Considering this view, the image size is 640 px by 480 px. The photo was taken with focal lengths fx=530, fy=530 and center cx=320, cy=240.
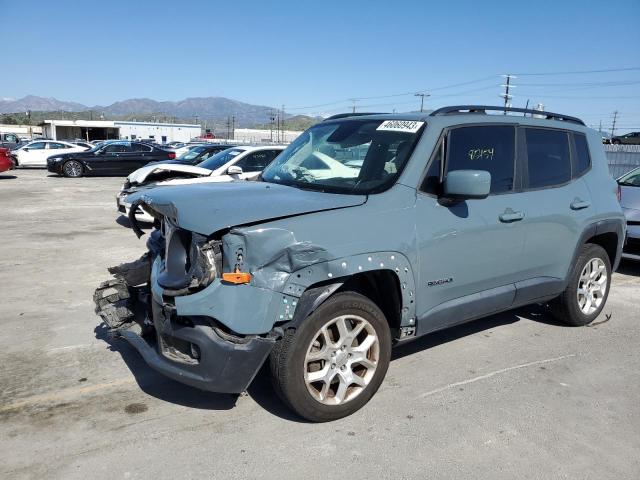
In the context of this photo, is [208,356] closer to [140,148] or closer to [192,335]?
[192,335]

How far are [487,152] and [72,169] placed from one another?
21.0 metres

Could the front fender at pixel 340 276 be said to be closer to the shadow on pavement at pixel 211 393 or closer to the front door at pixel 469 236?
the front door at pixel 469 236

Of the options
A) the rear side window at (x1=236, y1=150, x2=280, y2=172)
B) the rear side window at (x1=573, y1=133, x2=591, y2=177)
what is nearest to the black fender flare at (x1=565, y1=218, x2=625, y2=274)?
the rear side window at (x1=573, y1=133, x2=591, y2=177)

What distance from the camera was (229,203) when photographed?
10.5 feet

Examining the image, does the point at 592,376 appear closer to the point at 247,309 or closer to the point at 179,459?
the point at 247,309

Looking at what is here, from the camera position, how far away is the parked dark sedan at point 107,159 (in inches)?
845

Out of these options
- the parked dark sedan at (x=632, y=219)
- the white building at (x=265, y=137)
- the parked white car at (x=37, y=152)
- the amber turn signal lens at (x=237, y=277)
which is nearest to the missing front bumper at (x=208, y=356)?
the amber turn signal lens at (x=237, y=277)

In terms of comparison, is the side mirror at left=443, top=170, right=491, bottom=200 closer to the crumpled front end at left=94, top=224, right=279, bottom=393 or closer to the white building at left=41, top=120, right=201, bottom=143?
the crumpled front end at left=94, top=224, right=279, bottom=393

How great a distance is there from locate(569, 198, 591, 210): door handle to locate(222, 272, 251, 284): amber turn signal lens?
318cm

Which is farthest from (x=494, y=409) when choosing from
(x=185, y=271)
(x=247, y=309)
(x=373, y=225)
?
(x=185, y=271)

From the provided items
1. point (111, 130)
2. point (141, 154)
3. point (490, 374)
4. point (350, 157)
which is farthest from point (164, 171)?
point (111, 130)

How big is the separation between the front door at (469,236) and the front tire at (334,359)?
423 mm

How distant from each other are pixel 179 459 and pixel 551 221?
3409mm

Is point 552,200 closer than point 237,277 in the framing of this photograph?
No
